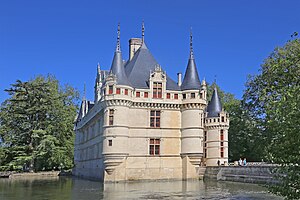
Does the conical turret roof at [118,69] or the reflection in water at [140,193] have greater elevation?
the conical turret roof at [118,69]

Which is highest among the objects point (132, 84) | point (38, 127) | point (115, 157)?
point (132, 84)

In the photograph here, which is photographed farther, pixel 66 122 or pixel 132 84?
pixel 66 122

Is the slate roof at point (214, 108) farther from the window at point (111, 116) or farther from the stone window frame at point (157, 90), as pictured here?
the window at point (111, 116)

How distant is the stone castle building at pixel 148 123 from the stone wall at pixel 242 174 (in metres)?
1.77

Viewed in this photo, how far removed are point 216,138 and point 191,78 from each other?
6722mm

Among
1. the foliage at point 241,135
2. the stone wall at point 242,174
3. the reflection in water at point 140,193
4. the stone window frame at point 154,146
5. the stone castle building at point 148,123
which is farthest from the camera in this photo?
the foliage at point 241,135

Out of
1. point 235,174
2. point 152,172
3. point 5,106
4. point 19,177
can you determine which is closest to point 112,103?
point 152,172

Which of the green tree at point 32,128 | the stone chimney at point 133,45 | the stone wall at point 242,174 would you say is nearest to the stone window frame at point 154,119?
the stone wall at point 242,174

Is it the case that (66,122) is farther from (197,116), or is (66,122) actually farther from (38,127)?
(197,116)

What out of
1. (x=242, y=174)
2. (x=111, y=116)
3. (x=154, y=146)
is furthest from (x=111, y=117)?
(x=242, y=174)

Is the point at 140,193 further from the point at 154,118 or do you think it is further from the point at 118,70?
the point at 118,70

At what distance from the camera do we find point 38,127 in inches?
1544

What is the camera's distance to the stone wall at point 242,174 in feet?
72.7

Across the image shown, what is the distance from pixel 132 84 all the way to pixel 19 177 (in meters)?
16.3
